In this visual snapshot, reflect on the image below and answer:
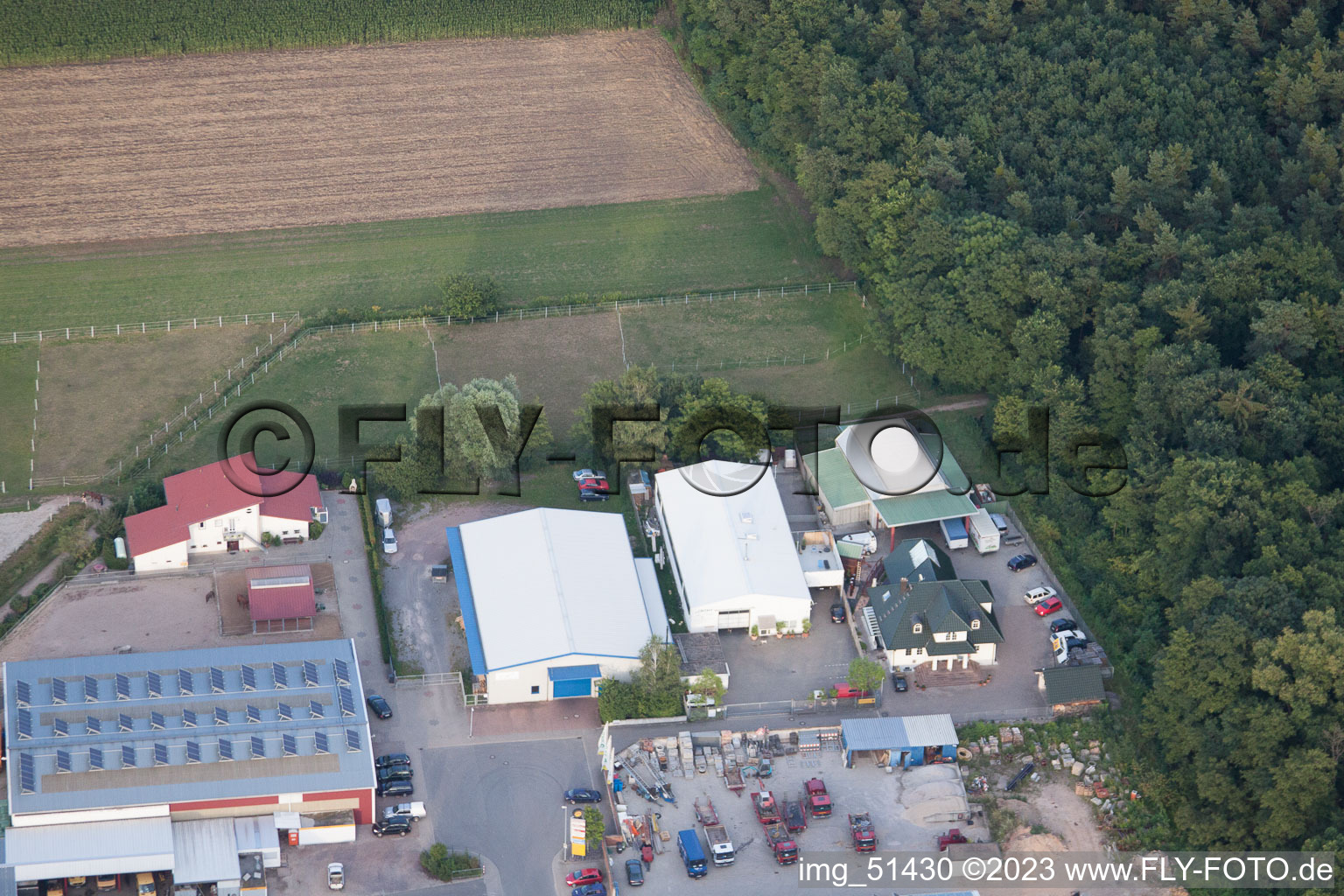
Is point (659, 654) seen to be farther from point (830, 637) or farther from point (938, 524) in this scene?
point (938, 524)

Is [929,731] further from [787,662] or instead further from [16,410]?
[16,410]

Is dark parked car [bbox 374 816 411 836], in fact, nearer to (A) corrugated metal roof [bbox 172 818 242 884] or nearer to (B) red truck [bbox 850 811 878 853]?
(A) corrugated metal roof [bbox 172 818 242 884]

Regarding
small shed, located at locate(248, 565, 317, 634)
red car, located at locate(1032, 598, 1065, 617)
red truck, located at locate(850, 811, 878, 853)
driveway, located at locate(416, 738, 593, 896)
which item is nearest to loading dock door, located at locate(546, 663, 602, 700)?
driveway, located at locate(416, 738, 593, 896)

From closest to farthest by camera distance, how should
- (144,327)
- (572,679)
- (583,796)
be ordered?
1. (583,796)
2. (572,679)
3. (144,327)

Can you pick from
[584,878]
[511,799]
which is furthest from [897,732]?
[511,799]

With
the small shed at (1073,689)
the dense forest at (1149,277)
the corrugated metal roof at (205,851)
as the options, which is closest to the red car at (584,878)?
the corrugated metal roof at (205,851)

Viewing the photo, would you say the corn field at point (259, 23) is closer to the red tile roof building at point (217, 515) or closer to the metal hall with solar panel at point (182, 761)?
the red tile roof building at point (217, 515)

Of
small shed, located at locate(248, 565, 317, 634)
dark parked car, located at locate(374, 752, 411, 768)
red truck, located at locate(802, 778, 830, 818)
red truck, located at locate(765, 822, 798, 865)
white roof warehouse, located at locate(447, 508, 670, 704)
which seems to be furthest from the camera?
small shed, located at locate(248, 565, 317, 634)
